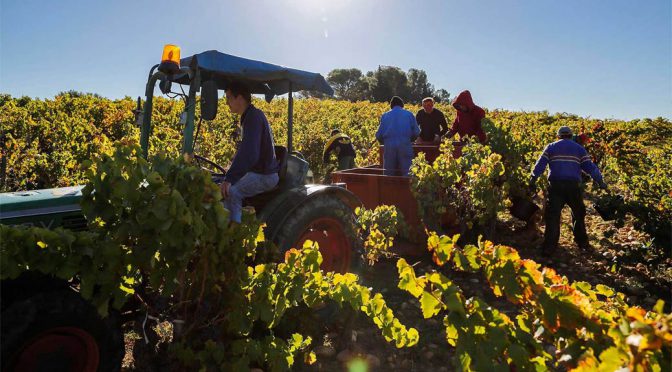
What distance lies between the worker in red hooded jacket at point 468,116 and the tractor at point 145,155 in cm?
379

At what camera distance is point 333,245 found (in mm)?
4023

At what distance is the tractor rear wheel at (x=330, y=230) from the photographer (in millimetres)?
3547

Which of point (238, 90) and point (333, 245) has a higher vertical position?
point (238, 90)

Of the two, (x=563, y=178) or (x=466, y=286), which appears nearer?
(x=466, y=286)

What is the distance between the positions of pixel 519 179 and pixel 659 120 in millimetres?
24141

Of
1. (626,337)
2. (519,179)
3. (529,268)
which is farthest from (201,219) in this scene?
(519,179)

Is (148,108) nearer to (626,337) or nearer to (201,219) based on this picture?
(201,219)

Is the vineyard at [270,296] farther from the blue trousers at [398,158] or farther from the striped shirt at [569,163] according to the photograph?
the blue trousers at [398,158]

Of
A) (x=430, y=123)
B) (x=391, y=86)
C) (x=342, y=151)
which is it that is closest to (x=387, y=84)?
(x=391, y=86)

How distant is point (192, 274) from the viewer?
2.25 metres

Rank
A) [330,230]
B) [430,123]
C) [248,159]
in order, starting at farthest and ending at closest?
[430,123], [330,230], [248,159]

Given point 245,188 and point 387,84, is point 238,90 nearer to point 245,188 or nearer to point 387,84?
point 245,188

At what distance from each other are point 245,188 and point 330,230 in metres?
0.88

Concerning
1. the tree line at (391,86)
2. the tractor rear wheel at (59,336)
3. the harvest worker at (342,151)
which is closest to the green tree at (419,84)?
the tree line at (391,86)
